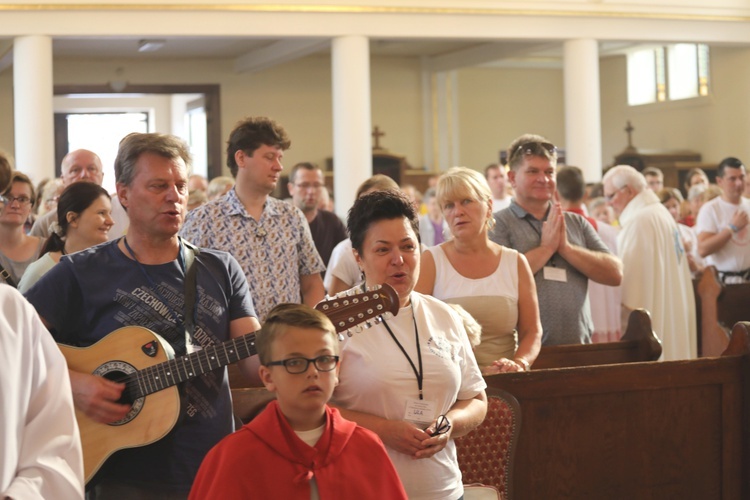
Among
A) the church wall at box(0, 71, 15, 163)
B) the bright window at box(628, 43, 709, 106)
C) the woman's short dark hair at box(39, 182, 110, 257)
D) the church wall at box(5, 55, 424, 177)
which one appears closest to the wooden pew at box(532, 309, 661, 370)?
the woman's short dark hair at box(39, 182, 110, 257)

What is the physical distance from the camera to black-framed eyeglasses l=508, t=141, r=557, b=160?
502cm

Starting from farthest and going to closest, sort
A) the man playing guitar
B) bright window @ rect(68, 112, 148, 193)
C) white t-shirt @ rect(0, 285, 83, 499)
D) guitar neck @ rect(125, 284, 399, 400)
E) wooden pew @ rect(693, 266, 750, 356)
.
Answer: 1. bright window @ rect(68, 112, 148, 193)
2. wooden pew @ rect(693, 266, 750, 356)
3. the man playing guitar
4. guitar neck @ rect(125, 284, 399, 400)
5. white t-shirt @ rect(0, 285, 83, 499)

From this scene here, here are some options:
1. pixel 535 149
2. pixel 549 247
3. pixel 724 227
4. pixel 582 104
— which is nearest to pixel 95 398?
pixel 549 247

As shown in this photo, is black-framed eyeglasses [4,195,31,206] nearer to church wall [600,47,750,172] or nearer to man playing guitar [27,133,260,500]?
man playing guitar [27,133,260,500]

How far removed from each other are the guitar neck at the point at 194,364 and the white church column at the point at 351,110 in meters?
10.2

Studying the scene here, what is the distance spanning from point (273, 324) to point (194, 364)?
431 mm

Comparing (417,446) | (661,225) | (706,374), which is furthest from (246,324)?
(661,225)

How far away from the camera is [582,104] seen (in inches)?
551

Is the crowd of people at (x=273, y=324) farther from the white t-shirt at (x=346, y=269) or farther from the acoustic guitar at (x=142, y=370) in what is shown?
the white t-shirt at (x=346, y=269)

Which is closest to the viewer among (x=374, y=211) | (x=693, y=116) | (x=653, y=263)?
(x=374, y=211)

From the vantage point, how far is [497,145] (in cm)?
2047

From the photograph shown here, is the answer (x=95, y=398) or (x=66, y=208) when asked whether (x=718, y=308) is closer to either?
(x=66, y=208)

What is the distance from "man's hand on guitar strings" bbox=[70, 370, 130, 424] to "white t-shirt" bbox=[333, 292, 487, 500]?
633 millimetres

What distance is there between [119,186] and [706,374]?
8.95ft
